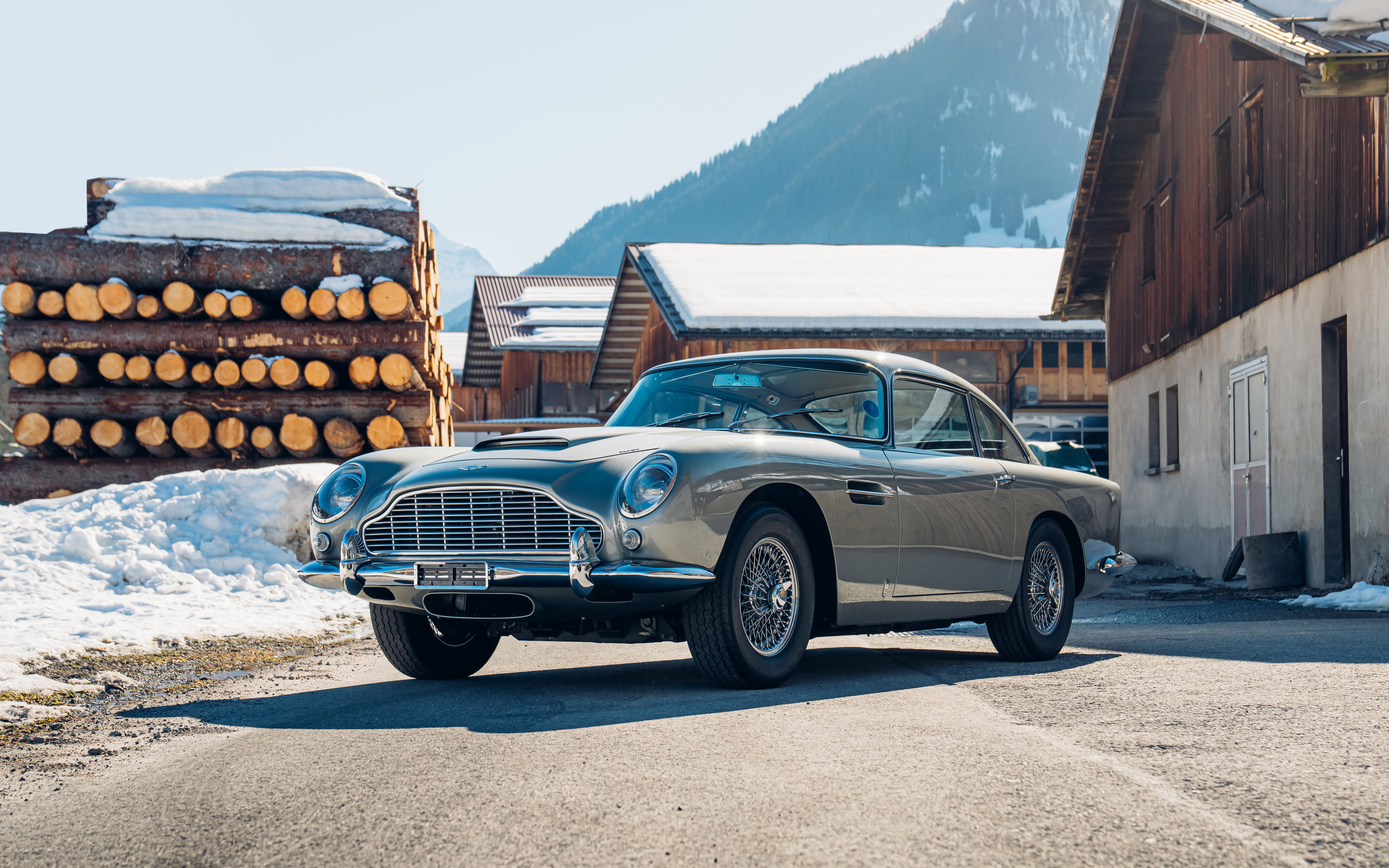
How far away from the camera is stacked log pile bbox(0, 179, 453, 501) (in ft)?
46.3

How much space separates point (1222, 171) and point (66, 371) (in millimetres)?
13447

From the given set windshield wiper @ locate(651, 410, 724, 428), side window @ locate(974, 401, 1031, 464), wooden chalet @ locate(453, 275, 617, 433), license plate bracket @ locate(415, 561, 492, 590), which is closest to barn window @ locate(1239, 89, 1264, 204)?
side window @ locate(974, 401, 1031, 464)

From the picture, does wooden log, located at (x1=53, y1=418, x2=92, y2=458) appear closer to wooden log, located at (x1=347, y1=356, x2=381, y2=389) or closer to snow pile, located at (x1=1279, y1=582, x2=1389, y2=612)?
wooden log, located at (x1=347, y1=356, x2=381, y2=389)

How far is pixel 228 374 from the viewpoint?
1423 cm

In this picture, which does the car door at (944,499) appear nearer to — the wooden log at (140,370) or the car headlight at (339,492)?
the car headlight at (339,492)

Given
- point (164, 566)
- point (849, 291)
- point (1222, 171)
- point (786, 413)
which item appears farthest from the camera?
point (849, 291)

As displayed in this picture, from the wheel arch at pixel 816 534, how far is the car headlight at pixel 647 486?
0.51m

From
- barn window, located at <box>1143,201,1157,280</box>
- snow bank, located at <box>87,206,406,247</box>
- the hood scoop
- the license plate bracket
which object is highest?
barn window, located at <box>1143,201,1157,280</box>

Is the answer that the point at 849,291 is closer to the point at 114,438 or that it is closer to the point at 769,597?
the point at 114,438

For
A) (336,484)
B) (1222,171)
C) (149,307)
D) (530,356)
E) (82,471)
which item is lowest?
(336,484)

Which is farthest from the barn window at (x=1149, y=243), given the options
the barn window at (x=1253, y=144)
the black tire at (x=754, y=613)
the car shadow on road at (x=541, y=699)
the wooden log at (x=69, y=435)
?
the black tire at (x=754, y=613)

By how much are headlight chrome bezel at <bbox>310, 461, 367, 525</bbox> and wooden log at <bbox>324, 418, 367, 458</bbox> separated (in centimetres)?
818

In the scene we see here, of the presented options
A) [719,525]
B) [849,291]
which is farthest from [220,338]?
[849,291]

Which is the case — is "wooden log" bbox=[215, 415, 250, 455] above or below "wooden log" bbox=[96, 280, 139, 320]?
below
